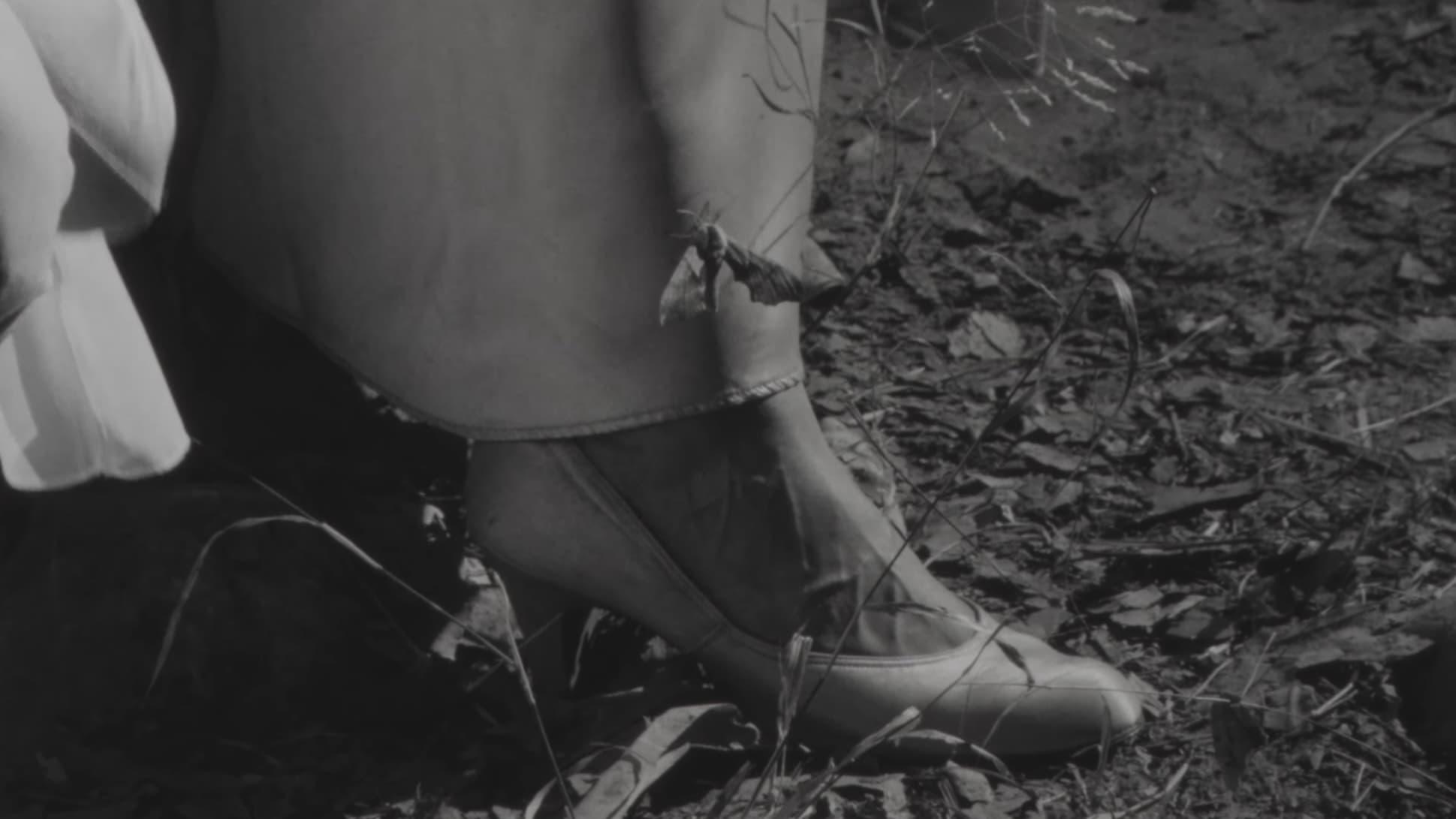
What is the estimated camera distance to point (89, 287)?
3.68 feet

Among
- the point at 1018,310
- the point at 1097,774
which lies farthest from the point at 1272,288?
the point at 1097,774

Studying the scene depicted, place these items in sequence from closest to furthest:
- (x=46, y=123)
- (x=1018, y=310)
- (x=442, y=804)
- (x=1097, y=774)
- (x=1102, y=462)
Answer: (x=46, y=123), (x=1097, y=774), (x=442, y=804), (x=1102, y=462), (x=1018, y=310)

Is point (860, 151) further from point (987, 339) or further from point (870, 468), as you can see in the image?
point (870, 468)

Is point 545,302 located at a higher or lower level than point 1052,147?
higher

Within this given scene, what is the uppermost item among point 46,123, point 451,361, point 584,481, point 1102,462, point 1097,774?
point 46,123

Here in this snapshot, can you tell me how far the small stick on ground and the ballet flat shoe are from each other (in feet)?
3.27

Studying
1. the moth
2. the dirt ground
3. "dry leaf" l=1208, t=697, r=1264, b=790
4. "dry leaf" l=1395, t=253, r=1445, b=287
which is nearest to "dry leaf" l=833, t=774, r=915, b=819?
the dirt ground

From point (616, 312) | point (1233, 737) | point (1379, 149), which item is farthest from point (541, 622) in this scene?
point (1379, 149)

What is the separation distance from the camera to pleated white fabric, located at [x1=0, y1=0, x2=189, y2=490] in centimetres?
104

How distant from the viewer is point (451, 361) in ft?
4.27

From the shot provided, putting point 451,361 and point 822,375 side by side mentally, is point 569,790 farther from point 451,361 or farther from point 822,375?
point 822,375

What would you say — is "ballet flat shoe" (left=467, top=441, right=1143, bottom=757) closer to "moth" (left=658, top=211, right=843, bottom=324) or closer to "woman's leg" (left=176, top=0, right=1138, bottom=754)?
"woman's leg" (left=176, top=0, right=1138, bottom=754)

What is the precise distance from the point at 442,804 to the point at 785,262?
1.69 feet

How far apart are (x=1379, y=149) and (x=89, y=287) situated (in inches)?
69.6
